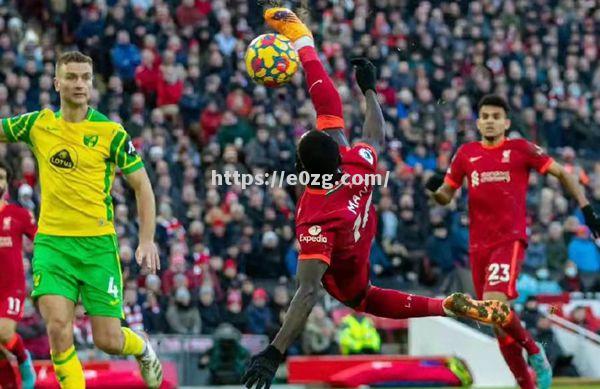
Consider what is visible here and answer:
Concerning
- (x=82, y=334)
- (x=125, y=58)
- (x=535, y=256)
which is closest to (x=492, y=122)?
(x=82, y=334)

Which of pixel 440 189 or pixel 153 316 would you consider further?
pixel 153 316

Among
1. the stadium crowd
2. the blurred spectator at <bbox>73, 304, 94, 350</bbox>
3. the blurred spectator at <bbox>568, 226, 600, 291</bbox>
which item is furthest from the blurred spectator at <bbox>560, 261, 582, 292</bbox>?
the blurred spectator at <bbox>73, 304, 94, 350</bbox>

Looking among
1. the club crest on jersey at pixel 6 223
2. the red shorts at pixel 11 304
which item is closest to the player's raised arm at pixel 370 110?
the club crest on jersey at pixel 6 223

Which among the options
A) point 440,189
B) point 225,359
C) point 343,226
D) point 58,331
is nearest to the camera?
point 58,331

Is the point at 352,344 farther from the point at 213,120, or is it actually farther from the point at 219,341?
the point at 213,120

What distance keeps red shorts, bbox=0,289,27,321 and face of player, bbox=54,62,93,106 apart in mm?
2821

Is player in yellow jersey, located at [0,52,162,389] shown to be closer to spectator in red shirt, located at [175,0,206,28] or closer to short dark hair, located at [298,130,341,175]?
short dark hair, located at [298,130,341,175]

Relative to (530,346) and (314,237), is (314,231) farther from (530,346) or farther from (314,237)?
(530,346)

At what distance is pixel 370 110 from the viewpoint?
11.0 m

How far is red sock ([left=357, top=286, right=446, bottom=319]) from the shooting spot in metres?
10.6

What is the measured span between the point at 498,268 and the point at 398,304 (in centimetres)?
168

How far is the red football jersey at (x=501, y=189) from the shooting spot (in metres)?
12.3

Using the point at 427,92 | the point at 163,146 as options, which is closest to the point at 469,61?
the point at 427,92

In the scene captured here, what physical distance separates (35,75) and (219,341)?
5.14m
